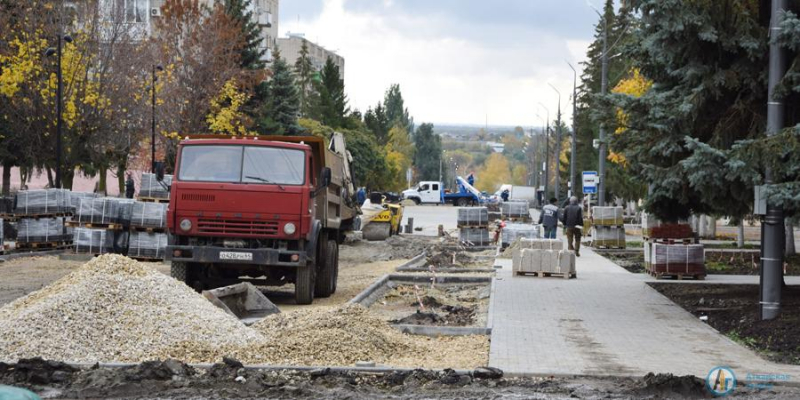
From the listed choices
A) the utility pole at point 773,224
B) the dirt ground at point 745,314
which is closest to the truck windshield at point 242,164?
the dirt ground at point 745,314

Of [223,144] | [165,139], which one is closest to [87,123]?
[165,139]

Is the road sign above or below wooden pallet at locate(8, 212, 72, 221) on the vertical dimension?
above

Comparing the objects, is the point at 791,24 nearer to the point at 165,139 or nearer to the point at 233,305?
the point at 233,305

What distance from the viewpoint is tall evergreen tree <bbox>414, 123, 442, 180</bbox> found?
18788cm

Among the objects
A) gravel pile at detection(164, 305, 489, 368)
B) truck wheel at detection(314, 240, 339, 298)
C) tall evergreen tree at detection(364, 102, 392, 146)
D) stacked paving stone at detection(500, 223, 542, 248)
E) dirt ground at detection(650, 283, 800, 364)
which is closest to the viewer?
gravel pile at detection(164, 305, 489, 368)

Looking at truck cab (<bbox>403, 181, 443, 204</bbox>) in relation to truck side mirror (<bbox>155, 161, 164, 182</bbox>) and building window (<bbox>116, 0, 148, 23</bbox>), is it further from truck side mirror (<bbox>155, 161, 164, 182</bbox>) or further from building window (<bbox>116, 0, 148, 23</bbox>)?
truck side mirror (<bbox>155, 161, 164, 182</bbox>)

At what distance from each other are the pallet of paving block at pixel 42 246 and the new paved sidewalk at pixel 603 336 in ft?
48.1

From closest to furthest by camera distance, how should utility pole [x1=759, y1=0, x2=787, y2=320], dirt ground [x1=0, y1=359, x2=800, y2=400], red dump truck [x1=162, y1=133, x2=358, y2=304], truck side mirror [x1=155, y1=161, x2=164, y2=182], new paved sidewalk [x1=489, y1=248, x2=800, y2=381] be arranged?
dirt ground [x1=0, y1=359, x2=800, y2=400], new paved sidewalk [x1=489, y1=248, x2=800, y2=381], utility pole [x1=759, y1=0, x2=787, y2=320], red dump truck [x1=162, y1=133, x2=358, y2=304], truck side mirror [x1=155, y1=161, x2=164, y2=182]

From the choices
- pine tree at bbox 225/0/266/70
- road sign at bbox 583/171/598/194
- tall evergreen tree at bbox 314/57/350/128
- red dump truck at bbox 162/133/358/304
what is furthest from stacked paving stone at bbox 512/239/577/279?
tall evergreen tree at bbox 314/57/350/128

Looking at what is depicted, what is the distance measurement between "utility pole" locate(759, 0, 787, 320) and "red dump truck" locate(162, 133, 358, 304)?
698 cm

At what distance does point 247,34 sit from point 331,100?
141 feet

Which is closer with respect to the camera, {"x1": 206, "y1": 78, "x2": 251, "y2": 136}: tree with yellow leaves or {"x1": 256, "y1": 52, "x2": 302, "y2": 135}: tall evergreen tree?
{"x1": 206, "y1": 78, "x2": 251, "y2": 136}: tree with yellow leaves

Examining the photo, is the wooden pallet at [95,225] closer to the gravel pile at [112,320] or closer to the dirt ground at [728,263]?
the dirt ground at [728,263]

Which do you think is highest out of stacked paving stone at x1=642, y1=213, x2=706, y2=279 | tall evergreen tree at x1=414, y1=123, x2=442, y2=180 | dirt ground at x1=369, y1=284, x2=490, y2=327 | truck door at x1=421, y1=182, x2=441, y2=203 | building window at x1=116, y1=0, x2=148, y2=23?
building window at x1=116, y1=0, x2=148, y2=23
